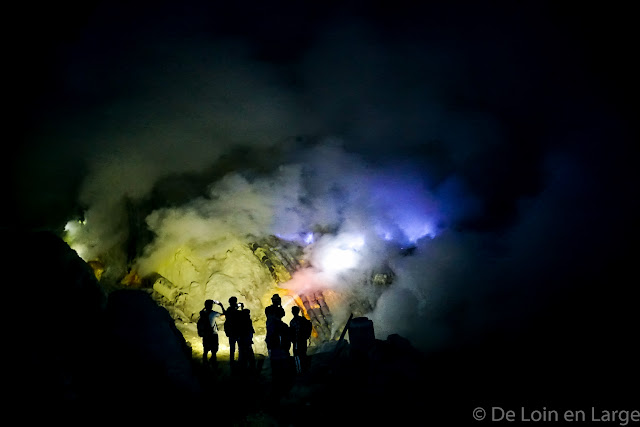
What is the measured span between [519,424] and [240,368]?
20.2 ft

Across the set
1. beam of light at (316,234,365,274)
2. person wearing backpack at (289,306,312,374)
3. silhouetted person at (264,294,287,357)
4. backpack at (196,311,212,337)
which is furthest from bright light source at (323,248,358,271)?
silhouetted person at (264,294,287,357)

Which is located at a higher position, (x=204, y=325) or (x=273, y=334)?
(x=204, y=325)

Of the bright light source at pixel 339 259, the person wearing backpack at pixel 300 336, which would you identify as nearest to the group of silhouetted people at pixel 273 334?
the person wearing backpack at pixel 300 336

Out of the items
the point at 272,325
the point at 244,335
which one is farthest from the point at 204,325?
the point at 272,325

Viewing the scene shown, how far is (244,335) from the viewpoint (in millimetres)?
7004

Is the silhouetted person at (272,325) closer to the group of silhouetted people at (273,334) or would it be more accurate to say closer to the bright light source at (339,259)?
the group of silhouetted people at (273,334)

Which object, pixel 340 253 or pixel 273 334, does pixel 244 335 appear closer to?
pixel 273 334

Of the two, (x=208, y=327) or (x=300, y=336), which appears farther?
(x=208, y=327)

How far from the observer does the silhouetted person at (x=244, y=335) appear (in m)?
6.93

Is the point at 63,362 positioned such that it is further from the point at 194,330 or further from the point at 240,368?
the point at 194,330

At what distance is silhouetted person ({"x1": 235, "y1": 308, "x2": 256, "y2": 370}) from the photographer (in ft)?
22.7

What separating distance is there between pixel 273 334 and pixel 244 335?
87 cm

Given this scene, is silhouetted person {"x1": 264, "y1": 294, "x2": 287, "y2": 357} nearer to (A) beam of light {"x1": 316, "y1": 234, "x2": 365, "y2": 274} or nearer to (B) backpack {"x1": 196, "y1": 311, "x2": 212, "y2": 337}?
(B) backpack {"x1": 196, "y1": 311, "x2": 212, "y2": 337}

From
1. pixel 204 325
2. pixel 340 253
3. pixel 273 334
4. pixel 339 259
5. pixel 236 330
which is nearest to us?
pixel 273 334
